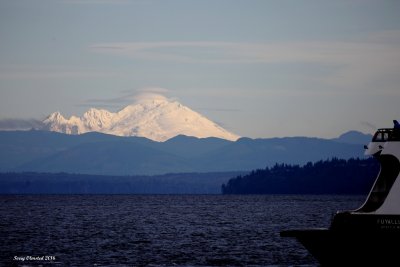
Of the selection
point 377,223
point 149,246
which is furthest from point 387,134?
point 149,246

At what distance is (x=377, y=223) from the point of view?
52.2 meters

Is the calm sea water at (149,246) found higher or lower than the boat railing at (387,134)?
lower

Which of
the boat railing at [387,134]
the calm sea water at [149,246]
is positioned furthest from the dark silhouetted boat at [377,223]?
the calm sea water at [149,246]

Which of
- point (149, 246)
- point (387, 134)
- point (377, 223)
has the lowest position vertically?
point (149, 246)

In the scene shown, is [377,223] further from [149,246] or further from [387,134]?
[149,246]

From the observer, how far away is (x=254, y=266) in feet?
233

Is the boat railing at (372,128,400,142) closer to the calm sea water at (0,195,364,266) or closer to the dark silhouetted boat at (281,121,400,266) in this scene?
the dark silhouetted boat at (281,121,400,266)

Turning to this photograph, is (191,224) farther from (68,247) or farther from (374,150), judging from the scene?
(374,150)

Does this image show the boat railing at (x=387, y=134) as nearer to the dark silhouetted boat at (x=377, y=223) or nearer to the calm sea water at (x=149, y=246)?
the dark silhouetted boat at (x=377, y=223)

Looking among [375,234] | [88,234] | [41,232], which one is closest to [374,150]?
[375,234]

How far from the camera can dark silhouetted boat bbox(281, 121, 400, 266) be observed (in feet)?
171

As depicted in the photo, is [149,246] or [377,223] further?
[149,246]

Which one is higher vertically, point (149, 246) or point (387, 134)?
point (387, 134)

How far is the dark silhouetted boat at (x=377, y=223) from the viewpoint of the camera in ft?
171
